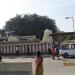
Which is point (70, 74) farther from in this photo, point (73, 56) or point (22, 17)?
point (22, 17)

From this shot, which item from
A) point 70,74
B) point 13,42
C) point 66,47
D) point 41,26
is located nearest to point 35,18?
point 41,26

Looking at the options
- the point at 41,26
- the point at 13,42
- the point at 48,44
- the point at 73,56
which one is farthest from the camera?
the point at 41,26

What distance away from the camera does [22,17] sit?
102 meters

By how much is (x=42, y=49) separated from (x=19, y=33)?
48024 millimetres

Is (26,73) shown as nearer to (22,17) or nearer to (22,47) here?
(22,47)

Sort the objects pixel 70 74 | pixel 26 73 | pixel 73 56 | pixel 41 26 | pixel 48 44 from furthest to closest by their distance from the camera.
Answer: pixel 41 26 → pixel 48 44 → pixel 73 56 → pixel 70 74 → pixel 26 73

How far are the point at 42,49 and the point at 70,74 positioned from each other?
106ft

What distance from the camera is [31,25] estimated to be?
97.6 m

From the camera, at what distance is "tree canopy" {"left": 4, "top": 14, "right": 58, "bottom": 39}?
314ft

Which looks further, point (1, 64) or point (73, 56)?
point (73, 56)

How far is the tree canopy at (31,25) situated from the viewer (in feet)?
314

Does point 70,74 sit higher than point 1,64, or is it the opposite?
point 1,64

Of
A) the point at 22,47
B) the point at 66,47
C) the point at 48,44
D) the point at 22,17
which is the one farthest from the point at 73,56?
the point at 22,17

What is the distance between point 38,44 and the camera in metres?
50.9
